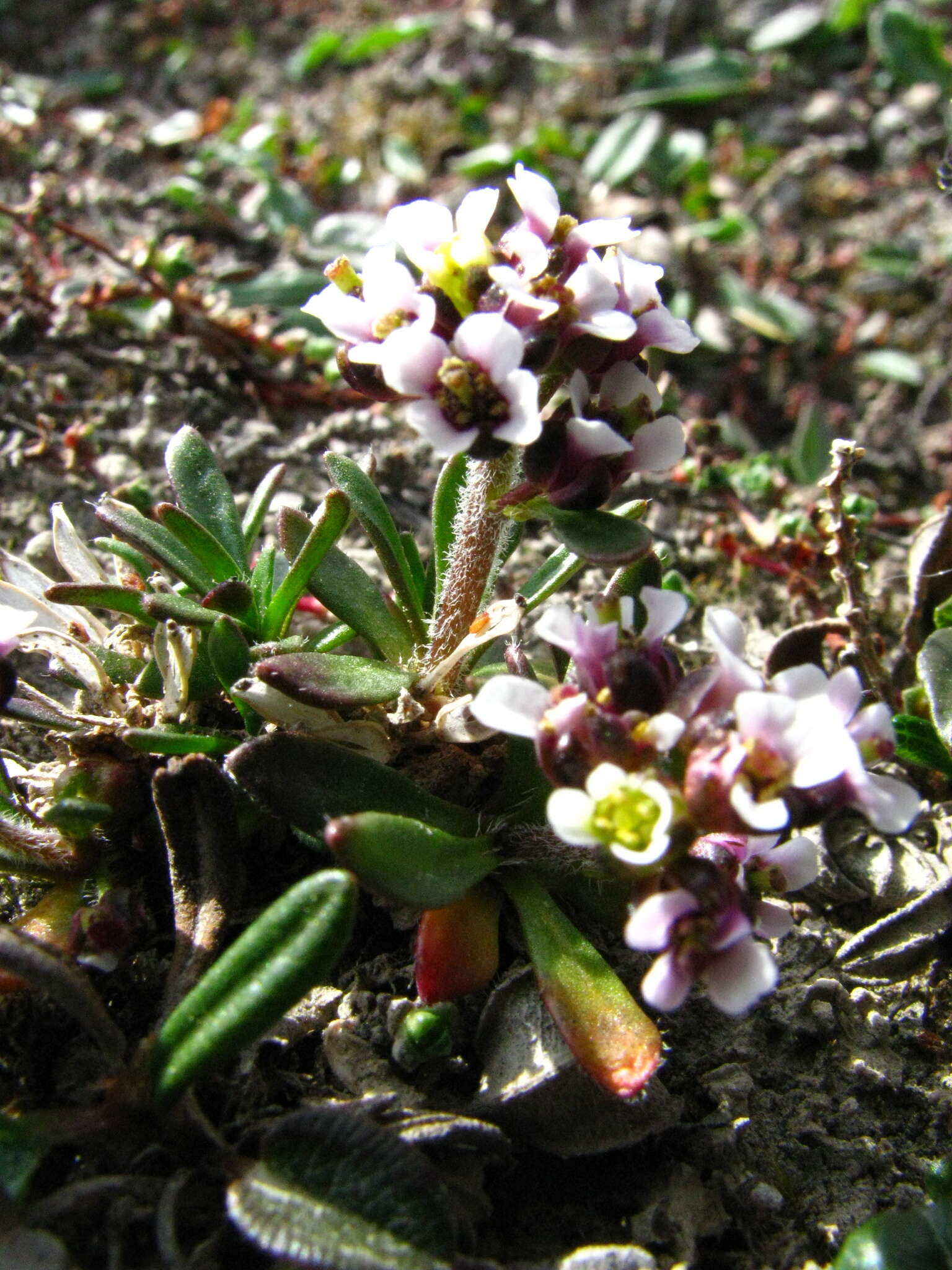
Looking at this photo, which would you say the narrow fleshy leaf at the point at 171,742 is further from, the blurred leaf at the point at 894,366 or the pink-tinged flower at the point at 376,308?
the blurred leaf at the point at 894,366

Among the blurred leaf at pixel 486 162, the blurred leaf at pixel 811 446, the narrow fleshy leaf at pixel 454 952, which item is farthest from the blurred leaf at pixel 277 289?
the narrow fleshy leaf at pixel 454 952

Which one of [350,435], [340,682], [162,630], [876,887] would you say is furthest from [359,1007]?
[350,435]

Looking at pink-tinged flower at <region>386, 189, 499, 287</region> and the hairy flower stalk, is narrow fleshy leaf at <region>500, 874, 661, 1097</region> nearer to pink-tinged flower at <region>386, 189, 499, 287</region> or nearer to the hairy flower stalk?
the hairy flower stalk

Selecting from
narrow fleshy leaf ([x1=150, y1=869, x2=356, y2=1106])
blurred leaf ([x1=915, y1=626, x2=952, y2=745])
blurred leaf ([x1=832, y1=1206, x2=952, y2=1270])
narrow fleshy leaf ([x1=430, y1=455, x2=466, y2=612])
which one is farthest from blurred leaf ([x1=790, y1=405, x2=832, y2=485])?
narrow fleshy leaf ([x1=150, y1=869, x2=356, y2=1106])

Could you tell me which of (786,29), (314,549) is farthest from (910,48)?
(314,549)

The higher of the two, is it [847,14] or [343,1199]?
[847,14]

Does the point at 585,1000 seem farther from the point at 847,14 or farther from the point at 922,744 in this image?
the point at 847,14
